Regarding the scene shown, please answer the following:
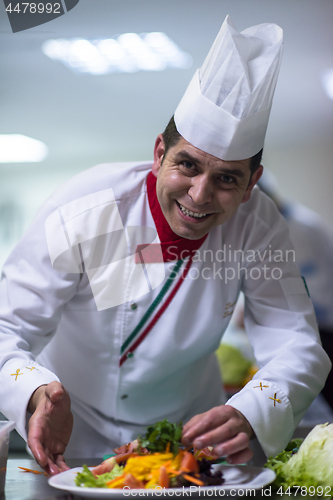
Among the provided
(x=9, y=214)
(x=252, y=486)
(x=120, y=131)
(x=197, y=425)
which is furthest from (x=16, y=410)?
(x=120, y=131)

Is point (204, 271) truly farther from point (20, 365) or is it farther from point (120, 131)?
point (120, 131)

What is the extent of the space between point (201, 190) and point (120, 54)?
1563 mm

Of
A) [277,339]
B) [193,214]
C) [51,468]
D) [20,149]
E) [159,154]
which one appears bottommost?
[277,339]

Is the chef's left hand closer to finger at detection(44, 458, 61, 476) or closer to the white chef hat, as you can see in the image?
finger at detection(44, 458, 61, 476)

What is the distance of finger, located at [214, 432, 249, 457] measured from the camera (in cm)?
82

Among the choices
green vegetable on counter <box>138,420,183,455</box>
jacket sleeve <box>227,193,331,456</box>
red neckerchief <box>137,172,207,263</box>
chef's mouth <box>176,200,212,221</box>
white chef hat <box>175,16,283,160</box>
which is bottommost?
jacket sleeve <box>227,193,331,456</box>

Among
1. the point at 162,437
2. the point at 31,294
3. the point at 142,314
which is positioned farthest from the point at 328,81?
the point at 162,437

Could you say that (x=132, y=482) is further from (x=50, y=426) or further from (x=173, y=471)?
(x=50, y=426)

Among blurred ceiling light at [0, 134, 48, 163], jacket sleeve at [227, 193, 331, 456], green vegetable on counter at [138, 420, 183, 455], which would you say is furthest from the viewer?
blurred ceiling light at [0, 134, 48, 163]

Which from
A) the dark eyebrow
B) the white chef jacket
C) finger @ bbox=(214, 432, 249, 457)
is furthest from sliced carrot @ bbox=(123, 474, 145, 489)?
the dark eyebrow

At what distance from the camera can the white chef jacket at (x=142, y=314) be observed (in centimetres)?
116

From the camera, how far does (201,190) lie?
1039mm

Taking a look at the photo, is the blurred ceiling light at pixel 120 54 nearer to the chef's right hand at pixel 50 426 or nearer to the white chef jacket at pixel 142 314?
the white chef jacket at pixel 142 314

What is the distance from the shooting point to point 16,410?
1009mm
